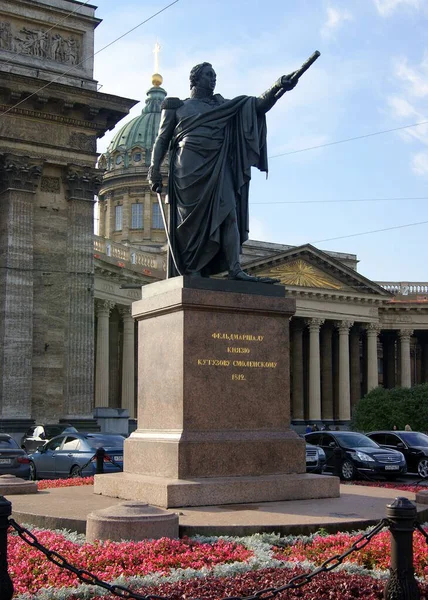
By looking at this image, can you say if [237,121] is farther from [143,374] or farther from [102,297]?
[102,297]

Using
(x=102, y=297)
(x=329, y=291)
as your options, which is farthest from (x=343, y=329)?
(x=102, y=297)

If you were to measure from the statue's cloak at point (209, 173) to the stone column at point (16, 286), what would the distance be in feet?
A: 75.3

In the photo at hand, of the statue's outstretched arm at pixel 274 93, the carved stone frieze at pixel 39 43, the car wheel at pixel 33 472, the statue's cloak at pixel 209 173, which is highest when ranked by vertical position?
the carved stone frieze at pixel 39 43

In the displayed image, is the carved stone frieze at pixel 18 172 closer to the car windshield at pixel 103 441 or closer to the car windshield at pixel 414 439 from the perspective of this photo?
the car windshield at pixel 103 441

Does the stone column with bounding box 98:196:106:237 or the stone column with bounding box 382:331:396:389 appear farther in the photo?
the stone column with bounding box 98:196:106:237

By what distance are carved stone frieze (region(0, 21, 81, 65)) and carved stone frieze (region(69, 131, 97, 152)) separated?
9.79ft

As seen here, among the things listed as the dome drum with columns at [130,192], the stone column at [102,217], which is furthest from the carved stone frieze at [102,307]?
the stone column at [102,217]

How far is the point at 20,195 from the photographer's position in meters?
34.0

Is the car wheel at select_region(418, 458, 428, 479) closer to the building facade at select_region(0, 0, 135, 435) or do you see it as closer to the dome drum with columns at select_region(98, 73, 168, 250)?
the building facade at select_region(0, 0, 135, 435)

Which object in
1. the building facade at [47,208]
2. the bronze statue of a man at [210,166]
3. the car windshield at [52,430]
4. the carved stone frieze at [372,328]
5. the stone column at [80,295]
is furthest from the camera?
the carved stone frieze at [372,328]

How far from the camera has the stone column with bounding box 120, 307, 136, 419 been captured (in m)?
58.1

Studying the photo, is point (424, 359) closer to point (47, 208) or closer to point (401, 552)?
point (47, 208)

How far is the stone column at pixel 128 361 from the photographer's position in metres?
58.1

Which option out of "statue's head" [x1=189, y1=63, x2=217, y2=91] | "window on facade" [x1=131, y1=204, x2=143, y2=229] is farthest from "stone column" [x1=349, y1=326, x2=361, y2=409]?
"statue's head" [x1=189, y1=63, x2=217, y2=91]
